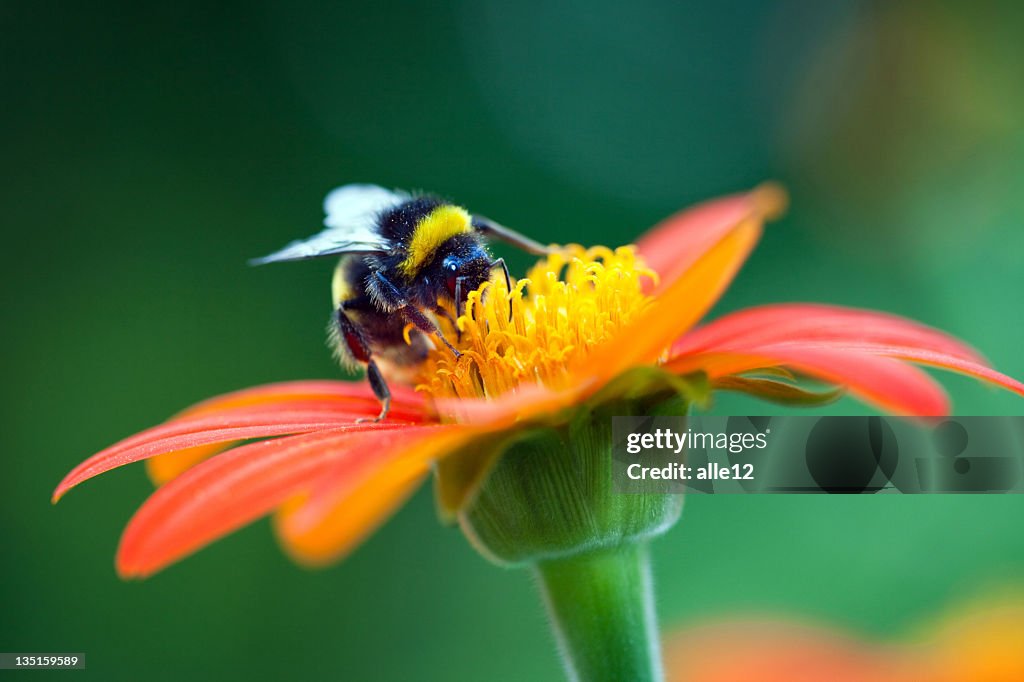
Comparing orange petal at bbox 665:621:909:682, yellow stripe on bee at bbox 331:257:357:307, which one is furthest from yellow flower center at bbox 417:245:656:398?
orange petal at bbox 665:621:909:682

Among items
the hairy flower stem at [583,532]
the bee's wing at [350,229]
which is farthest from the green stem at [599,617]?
the bee's wing at [350,229]

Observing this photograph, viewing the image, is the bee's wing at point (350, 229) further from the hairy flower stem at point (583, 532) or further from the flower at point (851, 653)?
the flower at point (851, 653)

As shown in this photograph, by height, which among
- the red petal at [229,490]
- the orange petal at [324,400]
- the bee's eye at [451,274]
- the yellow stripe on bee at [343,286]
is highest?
the yellow stripe on bee at [343,286]

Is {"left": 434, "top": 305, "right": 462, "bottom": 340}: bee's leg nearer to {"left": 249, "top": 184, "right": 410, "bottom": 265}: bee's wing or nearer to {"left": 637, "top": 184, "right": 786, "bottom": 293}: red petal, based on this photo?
{"left": 249, "top": 184, "right": 410, "bottom": 265}: bee's wing

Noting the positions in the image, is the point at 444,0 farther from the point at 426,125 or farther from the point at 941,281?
the point at 941,281

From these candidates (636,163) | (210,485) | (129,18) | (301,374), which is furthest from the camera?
(636,163)

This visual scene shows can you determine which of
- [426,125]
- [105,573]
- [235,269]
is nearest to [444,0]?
[426,125]
